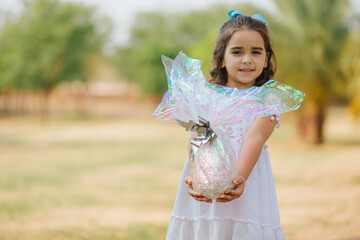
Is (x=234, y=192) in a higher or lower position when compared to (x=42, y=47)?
lower

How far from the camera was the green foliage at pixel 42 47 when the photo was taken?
63.3ft

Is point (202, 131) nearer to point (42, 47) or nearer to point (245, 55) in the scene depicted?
point (245, 55)

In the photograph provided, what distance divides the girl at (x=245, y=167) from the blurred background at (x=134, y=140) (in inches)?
78.9

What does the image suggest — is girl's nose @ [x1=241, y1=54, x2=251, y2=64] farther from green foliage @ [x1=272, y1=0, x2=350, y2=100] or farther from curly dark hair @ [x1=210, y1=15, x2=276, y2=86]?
green foliage @ [x1=272, y1=0, x2=350, y2=100]

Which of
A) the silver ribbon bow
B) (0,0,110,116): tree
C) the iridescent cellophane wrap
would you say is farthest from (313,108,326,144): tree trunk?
(0,0,110,116): tree

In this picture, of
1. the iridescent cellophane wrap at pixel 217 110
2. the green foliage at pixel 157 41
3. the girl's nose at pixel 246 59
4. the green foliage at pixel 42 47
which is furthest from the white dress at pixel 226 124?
the green foliage at pixel 157 41

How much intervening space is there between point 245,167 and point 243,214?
0.21 metres

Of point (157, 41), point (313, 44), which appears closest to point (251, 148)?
point (313, 44)

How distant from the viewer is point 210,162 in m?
1.52

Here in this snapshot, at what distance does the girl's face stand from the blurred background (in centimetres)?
222

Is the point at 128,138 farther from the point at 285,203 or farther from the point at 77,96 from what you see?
the point at 77,96

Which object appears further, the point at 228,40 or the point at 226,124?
the point at 228,40

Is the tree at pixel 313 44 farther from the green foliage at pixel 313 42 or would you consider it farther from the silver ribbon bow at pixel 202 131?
the silver ribbon bow at pixel 202 131

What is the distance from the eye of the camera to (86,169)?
8.80 meters
